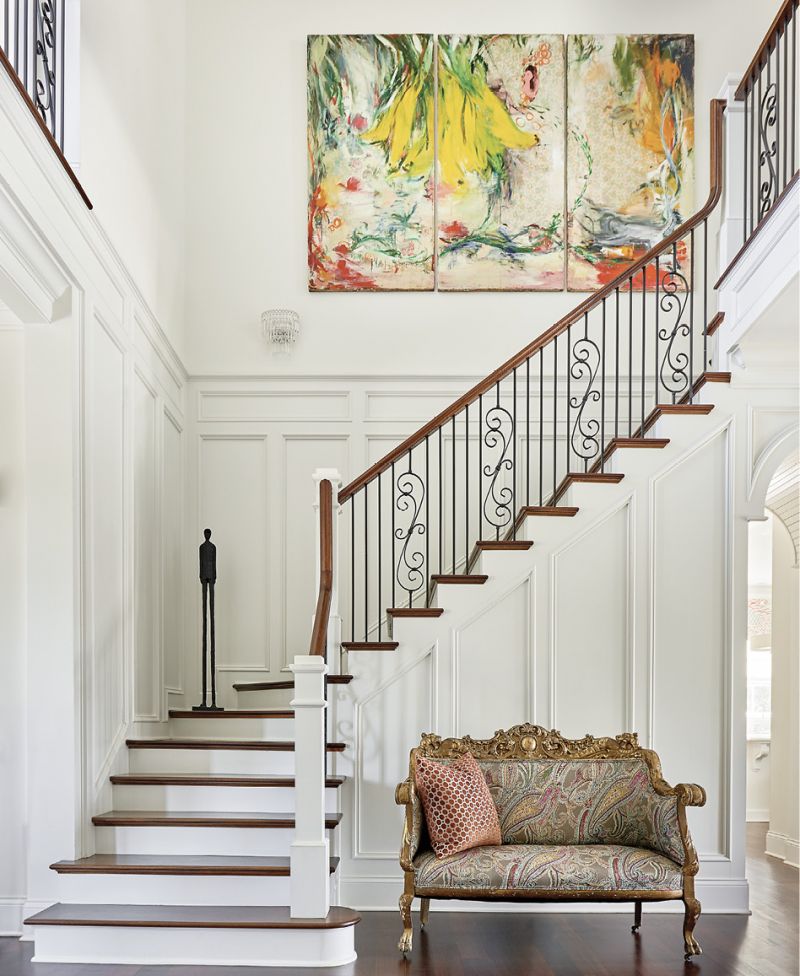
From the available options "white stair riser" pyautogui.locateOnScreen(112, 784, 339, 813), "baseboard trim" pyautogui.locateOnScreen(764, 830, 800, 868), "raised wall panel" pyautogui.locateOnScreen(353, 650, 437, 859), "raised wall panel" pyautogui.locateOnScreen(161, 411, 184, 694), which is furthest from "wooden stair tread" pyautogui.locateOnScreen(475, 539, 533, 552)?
"baseboard trim" pyautogui.locateOnScreen(764, 830, 800, 868)

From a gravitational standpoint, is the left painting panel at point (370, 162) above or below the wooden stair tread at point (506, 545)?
above

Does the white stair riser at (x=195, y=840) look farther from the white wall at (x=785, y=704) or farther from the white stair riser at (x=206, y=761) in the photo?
the white wall at (x=785, y=704)

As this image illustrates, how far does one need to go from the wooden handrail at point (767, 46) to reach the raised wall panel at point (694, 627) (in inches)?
77.3

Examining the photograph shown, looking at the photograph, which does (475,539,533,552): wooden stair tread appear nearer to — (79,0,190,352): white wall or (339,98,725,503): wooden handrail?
(339,98,725,503): wooden handrail

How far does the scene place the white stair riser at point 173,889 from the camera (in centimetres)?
523

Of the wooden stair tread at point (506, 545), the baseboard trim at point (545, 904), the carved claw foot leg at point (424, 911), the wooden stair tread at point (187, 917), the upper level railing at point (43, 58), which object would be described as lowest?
the baseboard trim at point (545, 904)

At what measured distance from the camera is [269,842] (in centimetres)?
564

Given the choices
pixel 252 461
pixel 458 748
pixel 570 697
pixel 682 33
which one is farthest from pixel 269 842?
pixel 682 33

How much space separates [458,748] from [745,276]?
2907 millimetres

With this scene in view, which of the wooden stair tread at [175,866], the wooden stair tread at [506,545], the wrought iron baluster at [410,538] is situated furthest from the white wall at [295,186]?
the wooden stair tread at [175,866]

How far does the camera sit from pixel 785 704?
8.41m

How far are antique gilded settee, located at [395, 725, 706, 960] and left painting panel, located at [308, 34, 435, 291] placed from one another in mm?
3717

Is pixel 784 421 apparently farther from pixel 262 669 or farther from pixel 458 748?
pixel 262 669

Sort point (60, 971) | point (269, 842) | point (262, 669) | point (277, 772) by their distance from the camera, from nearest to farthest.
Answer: point (60, 971), point (269, 842), point (277, 772), point (262, 669)
